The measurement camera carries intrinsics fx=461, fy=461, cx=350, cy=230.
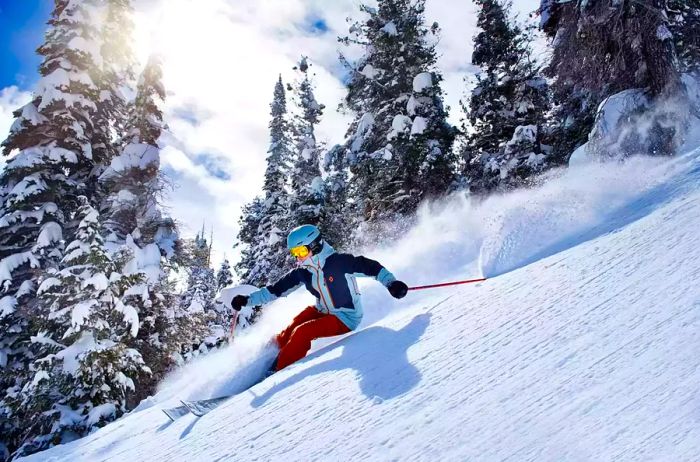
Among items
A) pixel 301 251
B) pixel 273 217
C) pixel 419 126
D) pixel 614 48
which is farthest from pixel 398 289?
pixel 273 217

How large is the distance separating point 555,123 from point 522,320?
15.0 metres

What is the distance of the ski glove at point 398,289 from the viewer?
4870 millimetres

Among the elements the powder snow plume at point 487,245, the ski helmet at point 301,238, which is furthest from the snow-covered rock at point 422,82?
the ski helmet at point 301,238

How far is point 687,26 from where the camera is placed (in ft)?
30.7

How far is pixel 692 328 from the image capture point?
2.35 meters

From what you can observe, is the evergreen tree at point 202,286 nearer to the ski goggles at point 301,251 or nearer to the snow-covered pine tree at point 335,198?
the snow-covered pine tree at point 335,198

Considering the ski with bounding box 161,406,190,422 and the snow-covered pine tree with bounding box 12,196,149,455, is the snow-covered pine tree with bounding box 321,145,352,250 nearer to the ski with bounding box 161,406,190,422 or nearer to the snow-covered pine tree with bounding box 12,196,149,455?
the snow-covered pine tree with bounding box 12,196,149,455

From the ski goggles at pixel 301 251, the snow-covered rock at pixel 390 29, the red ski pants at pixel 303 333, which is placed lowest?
the red ski pants at pixel 303 333

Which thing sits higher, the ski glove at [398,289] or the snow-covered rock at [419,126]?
the snow-covered rock at [419,126]

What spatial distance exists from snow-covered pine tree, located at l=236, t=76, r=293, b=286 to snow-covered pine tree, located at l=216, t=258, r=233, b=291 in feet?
33.4

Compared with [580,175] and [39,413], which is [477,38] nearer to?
[580,175]

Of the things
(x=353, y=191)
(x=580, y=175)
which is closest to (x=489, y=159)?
(x=353, y=191)

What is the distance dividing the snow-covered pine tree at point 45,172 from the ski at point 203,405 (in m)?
9.54

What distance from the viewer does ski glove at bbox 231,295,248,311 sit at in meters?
5.51
